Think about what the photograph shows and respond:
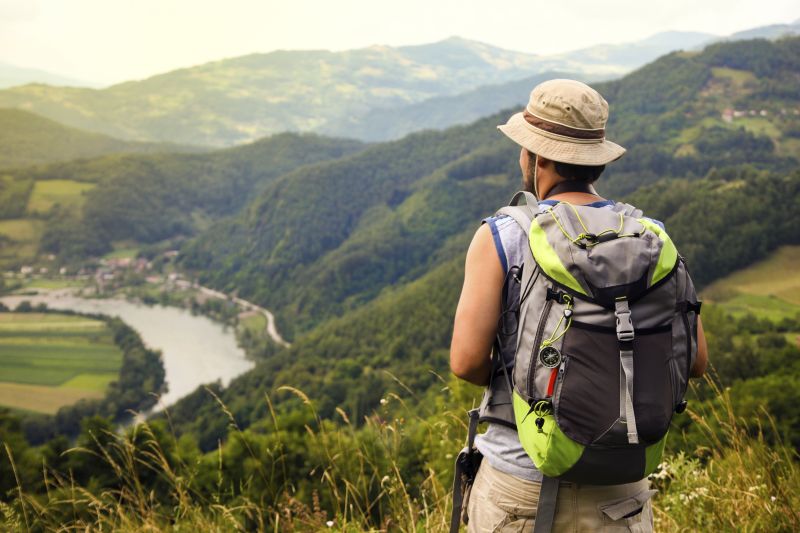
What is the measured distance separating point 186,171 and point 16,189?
46077 millimetres

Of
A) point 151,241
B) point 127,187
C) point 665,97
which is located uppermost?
point 665,97

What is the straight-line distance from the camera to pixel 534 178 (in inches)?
68.6

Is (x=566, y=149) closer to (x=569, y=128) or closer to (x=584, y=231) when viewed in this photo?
(x=569, y=128)

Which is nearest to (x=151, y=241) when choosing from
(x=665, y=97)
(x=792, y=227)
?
(x=665, y=97)

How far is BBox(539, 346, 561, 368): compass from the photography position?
1405 millimetres

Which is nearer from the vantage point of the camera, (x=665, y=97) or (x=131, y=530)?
(x=131, y=530)

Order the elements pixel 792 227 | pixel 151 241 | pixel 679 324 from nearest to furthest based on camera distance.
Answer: pixel 679 324 < pixel 792 227 < pixel 151 241

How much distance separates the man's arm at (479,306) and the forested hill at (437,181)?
285 feet

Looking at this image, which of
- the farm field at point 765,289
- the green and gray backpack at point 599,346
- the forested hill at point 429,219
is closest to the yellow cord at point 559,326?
the green and gray backpack at point 599,346

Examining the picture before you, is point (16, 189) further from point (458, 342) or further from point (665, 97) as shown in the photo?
point (458, 342)

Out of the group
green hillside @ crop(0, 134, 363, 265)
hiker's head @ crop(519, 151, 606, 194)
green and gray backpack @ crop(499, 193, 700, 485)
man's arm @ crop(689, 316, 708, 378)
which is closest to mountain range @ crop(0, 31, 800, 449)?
green hillside @ crop(0, 134, 363, 265)

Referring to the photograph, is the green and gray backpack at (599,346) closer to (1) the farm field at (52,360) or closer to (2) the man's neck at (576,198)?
(2) the man's neck at (576,198)

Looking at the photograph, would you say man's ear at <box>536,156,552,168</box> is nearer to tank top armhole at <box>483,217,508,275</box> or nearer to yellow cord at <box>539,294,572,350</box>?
tank top armhole at <box>483,217,508,275</box>

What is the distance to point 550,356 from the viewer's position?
1.41 meters
